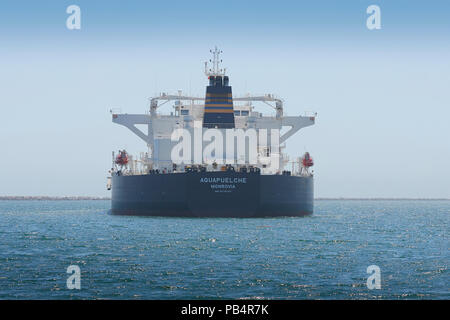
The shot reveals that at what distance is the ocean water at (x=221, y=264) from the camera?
18155 millimetres

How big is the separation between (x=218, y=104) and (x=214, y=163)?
8.03 metres

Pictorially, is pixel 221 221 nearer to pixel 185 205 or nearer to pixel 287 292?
pixel 185 205

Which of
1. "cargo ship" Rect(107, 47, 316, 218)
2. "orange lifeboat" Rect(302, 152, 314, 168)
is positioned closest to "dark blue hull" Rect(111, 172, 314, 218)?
"cargo ship" Rect(107, 47, 316, 218)

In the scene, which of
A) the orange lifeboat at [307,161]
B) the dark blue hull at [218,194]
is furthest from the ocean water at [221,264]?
the orange lifeboat at [307,161]

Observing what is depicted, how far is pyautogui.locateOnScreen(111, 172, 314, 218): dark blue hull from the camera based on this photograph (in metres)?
46.8

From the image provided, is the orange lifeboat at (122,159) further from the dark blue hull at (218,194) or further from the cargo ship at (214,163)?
the dark blue hull at (218,194)

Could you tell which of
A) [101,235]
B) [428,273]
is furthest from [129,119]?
[428,273]

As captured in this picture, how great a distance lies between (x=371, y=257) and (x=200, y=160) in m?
25.2

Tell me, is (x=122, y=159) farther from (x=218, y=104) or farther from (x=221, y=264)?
(x=221, y=264)

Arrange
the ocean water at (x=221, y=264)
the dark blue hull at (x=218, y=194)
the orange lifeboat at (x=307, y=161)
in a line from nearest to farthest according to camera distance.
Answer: the ocean water at (x=221, y=264) < the dark blue hull at (x=218, y=194) < the orange lifeboat at (x=307, y=161)

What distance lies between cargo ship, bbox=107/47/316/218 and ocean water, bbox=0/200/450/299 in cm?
766

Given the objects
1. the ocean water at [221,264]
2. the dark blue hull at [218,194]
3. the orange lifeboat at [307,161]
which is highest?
the orange lifeboat at [307,161]

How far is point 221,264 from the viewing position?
23625mm
